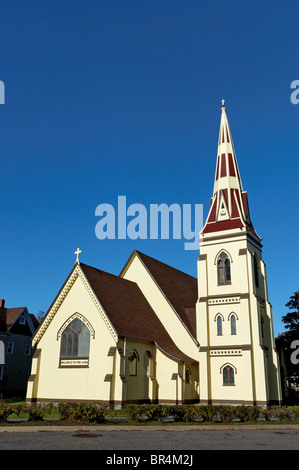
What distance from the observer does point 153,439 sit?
14.7m

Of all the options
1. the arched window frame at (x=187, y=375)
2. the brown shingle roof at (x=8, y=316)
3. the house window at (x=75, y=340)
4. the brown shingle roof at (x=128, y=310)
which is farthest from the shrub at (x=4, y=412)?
the brown shingle roof at (x=8, y=316)

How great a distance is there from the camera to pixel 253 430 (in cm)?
1786

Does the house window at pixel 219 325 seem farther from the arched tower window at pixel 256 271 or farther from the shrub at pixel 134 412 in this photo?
the shrub at pixel 134 412

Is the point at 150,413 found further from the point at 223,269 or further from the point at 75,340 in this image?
the point at 223,269

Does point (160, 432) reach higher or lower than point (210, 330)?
lower

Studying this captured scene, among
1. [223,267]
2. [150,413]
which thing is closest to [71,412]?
[150,413]

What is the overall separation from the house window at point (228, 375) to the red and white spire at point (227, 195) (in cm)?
1185

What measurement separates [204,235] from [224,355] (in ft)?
34.8

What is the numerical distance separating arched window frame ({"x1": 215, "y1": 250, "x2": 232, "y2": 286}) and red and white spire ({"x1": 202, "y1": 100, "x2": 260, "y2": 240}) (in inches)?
95.7

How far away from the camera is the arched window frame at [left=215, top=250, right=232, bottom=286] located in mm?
35281

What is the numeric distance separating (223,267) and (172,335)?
24.7 ft

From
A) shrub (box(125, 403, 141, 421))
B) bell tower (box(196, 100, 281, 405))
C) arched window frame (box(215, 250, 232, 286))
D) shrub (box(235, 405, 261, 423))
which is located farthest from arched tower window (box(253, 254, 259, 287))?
shrub (box(125, 403, 141, 421))

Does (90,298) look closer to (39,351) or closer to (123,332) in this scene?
(123,332)
